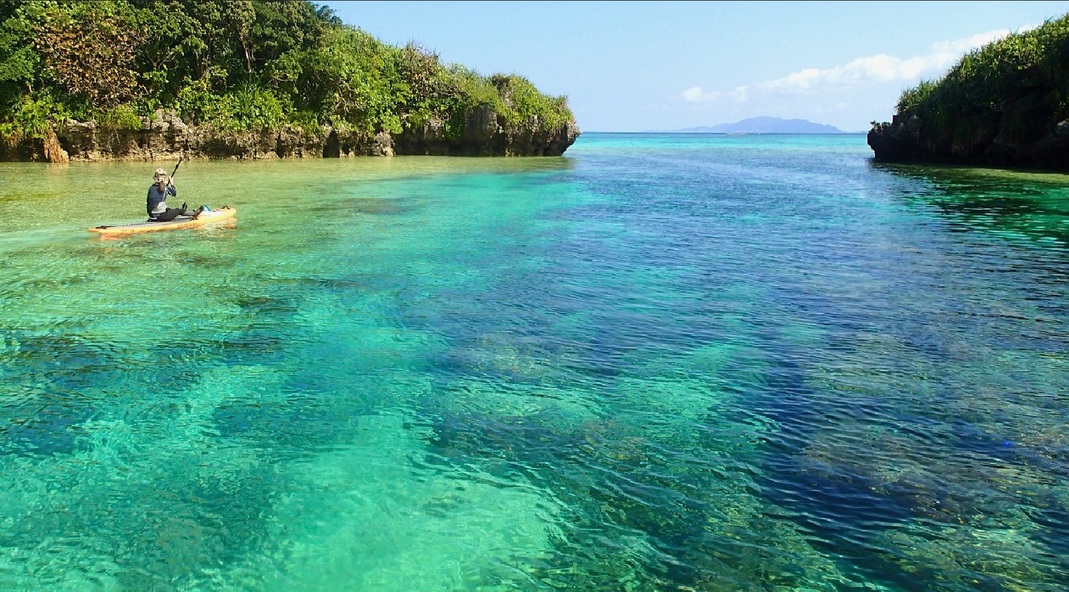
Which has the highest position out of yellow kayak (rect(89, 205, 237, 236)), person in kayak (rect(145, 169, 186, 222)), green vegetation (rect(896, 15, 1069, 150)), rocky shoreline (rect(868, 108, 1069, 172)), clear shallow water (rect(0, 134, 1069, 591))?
green vegetation (rect(896, 15, 1069, 150))

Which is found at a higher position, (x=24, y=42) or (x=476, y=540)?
(x=24, y=42)

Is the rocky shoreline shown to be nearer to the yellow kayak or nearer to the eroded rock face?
the eroded rock face

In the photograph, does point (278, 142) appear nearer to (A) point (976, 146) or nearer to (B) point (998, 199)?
(B) point (998, 199)

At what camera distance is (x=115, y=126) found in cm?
3578

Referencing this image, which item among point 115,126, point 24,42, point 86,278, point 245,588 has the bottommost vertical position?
point 245,588

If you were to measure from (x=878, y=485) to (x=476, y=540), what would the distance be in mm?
2889

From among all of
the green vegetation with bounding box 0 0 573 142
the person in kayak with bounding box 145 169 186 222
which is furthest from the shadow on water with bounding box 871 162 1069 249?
the green vegetation with bounding box 0 0 573 142

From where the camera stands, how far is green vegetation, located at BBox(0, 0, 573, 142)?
34125 millimetres

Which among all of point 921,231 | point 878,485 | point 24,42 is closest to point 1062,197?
point 921,231

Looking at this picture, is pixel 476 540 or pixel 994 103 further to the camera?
pixel 994 103

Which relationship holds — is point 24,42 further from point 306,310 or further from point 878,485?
point 878,485

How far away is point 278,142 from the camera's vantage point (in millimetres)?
Result: 42031

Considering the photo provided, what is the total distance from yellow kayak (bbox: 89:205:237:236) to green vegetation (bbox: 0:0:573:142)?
76.7 feet

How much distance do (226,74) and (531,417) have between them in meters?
41.0
